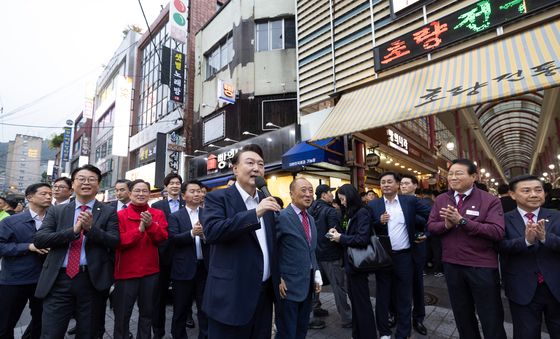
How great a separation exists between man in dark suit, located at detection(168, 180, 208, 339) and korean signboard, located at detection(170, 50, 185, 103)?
13.3 meters

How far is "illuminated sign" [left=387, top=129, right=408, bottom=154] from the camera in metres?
9.70

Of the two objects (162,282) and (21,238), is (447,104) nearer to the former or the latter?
(162,282)

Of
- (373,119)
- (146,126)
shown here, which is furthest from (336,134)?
(146,126)

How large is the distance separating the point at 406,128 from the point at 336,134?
6.57m

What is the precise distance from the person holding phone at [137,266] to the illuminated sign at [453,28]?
21.6 ft

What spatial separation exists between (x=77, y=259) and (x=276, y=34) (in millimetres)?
12314

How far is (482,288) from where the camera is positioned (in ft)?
9.57

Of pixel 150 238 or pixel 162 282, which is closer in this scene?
pixel 150 238

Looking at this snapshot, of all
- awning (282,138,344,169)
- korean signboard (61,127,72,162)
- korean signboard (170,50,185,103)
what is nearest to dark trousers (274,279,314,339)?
awning (282,138,344,169)

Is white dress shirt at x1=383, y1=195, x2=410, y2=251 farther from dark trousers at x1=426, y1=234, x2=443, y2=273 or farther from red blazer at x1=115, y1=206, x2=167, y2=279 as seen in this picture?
dark trousers at x1=426, y1=234, x2=443, y2=273

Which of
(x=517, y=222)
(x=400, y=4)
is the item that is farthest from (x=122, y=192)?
(x=400, y=4)

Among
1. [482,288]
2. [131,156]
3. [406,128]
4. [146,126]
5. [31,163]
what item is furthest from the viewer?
[31,163]

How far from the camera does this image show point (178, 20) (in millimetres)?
15039

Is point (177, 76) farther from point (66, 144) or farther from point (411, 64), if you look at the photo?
point (66, 144)
